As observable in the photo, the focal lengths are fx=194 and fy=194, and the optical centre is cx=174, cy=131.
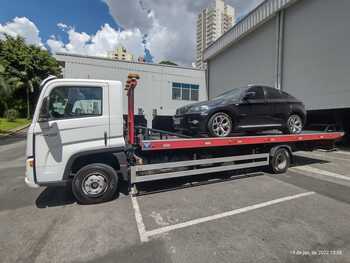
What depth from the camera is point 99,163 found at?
3.85 meters

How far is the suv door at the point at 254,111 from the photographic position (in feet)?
17.1

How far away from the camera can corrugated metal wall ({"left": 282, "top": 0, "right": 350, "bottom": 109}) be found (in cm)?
880

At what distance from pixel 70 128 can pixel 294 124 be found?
20.2ft

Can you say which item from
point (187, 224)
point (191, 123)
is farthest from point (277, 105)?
point (187, 224)

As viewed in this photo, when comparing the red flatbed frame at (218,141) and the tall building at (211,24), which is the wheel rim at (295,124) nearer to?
the red flatbed frame at (218,141)

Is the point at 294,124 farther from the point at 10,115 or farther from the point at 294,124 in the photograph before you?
the point at 10,115

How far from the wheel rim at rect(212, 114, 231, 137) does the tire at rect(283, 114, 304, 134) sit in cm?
215

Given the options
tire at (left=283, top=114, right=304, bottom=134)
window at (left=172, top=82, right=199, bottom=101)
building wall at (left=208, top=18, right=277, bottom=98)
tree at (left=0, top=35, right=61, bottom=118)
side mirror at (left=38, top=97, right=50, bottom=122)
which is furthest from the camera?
tree at (left=0, top=35, right=61, bottom=118)

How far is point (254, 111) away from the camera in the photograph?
531 cm

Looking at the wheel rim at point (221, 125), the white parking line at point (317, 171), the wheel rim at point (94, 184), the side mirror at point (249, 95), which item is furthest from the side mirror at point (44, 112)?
the white parking line at point (317, 171)

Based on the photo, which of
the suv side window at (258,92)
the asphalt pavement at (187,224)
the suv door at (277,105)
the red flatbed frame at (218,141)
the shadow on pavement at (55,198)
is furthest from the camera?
the suv door at (277,105)

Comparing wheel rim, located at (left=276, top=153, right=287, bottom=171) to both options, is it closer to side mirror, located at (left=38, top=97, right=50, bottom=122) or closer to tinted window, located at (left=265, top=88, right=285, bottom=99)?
tinted window, located at (left=265, top=88, right=285, bottom=99)

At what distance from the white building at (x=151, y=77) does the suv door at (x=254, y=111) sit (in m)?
12.1

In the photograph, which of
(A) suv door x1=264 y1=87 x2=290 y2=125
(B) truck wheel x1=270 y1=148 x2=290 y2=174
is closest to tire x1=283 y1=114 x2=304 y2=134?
(A) suv door x1=264 y1=87 x2=290 y2=125
